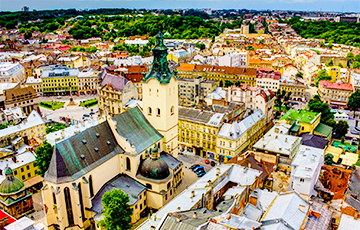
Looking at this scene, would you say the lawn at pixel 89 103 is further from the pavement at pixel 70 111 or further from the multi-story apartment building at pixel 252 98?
the multi-story apartment building at pixel 252 98

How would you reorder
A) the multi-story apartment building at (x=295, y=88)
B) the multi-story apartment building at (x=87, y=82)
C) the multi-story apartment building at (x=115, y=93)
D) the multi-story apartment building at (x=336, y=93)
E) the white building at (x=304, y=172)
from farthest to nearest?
the multi-story apartment building at (x=87, y=82) < the multi-story apartment building at (x=295, y=88) < the multi-story apartment building at (x=336, y=93) < the multi-story apartment building at (x=115, y=93) < the white building at (x=304, y=172)

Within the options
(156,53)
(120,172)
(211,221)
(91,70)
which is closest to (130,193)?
(120,172)

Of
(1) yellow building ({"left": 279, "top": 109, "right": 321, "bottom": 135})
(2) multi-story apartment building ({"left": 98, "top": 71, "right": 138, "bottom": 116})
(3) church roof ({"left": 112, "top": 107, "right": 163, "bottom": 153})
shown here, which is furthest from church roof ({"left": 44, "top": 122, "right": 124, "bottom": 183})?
(1) yellow building ({"left": 279, "top": 109, "right": 321, "bottom": 135})

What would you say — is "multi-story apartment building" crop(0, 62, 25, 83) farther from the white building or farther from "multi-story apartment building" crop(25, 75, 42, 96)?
the white building

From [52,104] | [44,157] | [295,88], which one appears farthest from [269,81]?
[44,157]

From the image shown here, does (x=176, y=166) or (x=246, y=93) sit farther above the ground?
(x=246, y=93)

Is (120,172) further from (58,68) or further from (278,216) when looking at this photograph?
(58,68)

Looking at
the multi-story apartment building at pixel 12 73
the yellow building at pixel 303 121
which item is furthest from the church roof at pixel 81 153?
the multi-story apartment building at pixel 12 73
